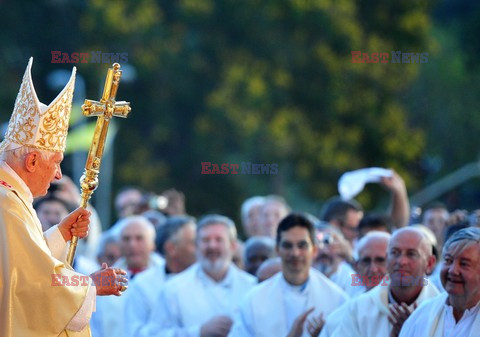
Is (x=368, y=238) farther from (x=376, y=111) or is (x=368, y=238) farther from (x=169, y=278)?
(x=376, y=111)

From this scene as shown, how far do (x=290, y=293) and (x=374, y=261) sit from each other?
86 cm

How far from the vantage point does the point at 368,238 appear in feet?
31.1

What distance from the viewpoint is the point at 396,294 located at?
28.3ft

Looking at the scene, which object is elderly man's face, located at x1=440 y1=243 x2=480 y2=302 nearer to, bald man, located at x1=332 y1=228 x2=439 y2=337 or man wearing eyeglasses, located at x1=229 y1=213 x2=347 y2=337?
bald man, located at x1=332 y1=228 x2=439 y2=337

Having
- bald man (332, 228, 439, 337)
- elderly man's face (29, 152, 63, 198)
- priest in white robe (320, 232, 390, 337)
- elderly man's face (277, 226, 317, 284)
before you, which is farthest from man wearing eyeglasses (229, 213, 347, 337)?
elderly man's face (29, 152, 63, 198)

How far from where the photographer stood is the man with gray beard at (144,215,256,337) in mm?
10844

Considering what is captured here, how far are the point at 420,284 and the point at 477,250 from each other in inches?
42.7

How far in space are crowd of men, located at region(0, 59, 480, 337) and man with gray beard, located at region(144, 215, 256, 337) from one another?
12 mm

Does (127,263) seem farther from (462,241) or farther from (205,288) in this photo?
(462,241)

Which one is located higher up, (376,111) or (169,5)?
(169,5)

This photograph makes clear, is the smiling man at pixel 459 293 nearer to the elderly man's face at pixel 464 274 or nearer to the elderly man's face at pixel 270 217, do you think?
the elderly man's face at pixel 464 274

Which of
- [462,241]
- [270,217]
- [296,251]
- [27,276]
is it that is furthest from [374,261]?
[270,217]

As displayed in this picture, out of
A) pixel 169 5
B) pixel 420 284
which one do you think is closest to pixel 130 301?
pixel 420 284

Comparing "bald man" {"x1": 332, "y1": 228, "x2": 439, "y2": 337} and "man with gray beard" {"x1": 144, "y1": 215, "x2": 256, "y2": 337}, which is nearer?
"bald man" {"x1": 332, "y1": 228, "x2": 439, "y2": 337}
